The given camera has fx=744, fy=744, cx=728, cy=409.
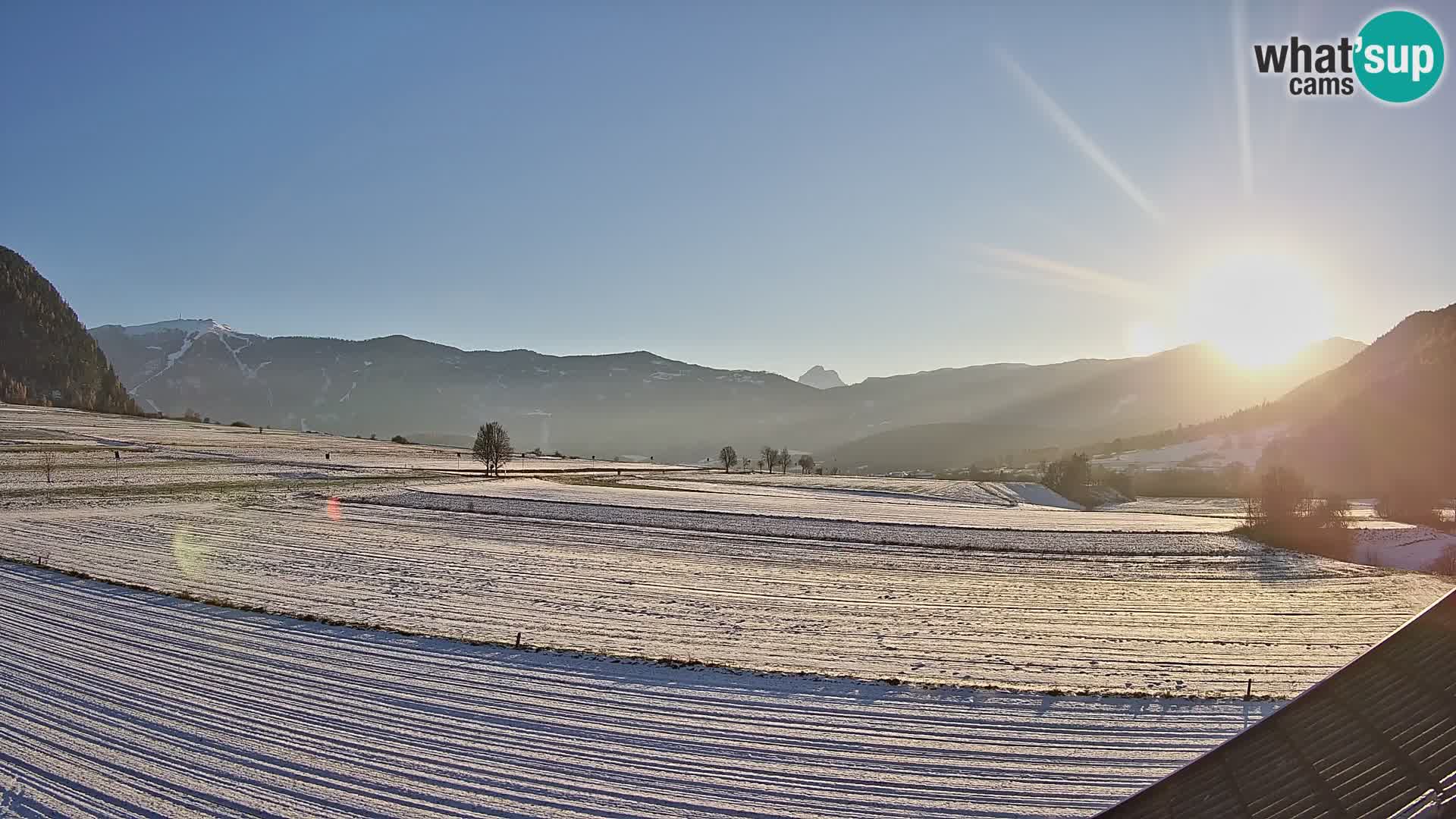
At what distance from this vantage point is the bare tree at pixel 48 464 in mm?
61234

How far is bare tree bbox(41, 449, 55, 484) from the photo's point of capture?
61.2 m

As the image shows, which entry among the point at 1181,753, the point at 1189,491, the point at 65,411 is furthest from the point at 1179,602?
the point at 65,411

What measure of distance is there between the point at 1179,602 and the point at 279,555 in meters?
39.4

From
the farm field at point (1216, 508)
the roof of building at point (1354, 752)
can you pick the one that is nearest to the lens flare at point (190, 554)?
the roof of building at point (1354, 752)

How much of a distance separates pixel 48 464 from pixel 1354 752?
279ft

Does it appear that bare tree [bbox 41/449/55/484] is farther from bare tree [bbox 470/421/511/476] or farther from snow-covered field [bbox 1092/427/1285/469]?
snow-covered field [bbox 1092/427/1285/469]

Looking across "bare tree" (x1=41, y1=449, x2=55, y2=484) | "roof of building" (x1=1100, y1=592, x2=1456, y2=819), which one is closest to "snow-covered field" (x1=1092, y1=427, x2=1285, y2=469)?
"bare tree" (x1=41, y1=449, x2=55, y2=484)

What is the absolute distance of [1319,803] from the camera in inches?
150

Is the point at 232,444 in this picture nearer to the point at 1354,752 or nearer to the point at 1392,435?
the point at 1354,752

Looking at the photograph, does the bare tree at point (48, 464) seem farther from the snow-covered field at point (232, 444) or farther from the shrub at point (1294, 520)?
the shrub at point (1294, 520)

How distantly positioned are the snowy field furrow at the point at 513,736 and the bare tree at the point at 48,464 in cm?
5480

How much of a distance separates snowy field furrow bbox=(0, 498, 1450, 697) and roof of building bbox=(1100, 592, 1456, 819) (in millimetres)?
14710

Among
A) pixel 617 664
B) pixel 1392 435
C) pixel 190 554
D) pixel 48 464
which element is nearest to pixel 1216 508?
pixel 1392 435

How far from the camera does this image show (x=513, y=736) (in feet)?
47.0
